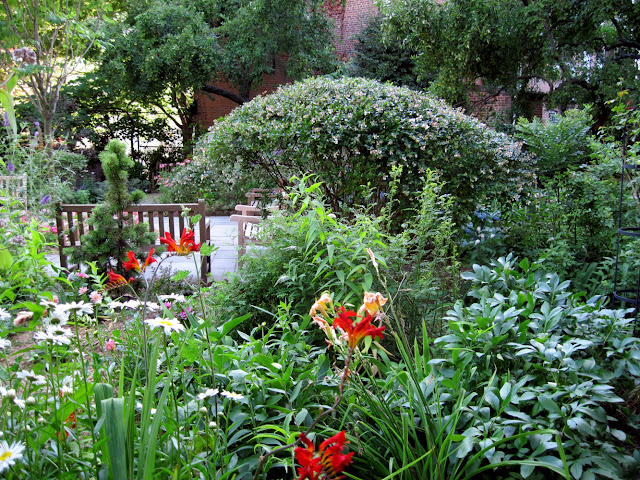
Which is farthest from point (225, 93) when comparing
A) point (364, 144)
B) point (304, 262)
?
point (304, 262)

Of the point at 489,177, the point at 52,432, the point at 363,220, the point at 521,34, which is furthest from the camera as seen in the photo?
the point at 521,34

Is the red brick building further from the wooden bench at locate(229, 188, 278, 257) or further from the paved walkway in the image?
the wooden bench at locate(229, 188, 278, 257)

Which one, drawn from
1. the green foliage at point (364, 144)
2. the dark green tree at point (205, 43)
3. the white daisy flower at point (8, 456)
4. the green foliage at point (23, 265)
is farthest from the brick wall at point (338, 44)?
the white daisy flower at point (8, 456)

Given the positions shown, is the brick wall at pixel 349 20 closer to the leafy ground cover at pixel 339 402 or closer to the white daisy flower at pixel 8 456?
the leafy ground cover at pixel 339 402

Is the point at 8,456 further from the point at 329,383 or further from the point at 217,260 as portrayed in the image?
the point at 217,260

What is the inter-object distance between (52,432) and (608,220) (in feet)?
10.6

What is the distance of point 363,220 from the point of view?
90.8 inches

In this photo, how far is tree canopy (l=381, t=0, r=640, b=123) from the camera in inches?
311

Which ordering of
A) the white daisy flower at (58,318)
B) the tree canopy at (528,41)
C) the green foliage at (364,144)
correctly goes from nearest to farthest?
the white daisy flower at (58,318), the green foliage at (364,144), the tree canopy at (528,41)

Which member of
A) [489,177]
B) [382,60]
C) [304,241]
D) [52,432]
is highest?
[382,60]

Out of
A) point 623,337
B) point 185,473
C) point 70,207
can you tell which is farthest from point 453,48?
point 185,473

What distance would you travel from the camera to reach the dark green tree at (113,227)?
3.62 meters

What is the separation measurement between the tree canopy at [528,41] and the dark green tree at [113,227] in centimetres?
688

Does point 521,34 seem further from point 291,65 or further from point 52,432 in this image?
point 52,432
